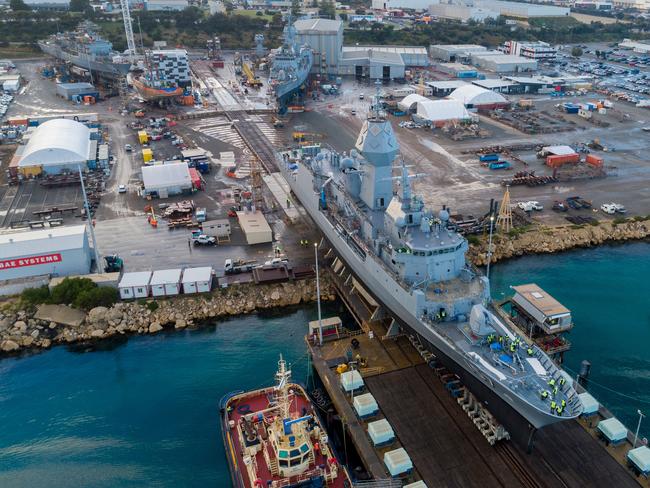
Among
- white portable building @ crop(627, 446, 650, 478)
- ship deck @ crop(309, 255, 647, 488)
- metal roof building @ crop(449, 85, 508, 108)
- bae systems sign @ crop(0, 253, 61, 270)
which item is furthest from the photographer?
metal roof building @ crop(449, 85, 508, 108)

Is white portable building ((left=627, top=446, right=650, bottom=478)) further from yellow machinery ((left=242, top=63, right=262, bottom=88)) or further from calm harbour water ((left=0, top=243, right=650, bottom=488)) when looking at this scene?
yellow machinery ((left=242, top=63, right=262, bottom=88))

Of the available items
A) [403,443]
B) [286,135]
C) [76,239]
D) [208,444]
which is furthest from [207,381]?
[286,135]

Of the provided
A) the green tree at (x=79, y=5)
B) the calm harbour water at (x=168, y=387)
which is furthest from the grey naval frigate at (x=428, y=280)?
the green tree at (x=79, y=5)

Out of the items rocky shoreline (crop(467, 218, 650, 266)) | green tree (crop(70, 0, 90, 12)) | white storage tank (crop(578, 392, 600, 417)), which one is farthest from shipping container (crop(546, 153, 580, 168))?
green tree (crop(70, 0, 90, 12))

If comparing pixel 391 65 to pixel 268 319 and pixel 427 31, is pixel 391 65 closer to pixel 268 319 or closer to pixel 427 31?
pixel 427 31

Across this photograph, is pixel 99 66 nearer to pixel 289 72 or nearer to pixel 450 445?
pixel 289 72

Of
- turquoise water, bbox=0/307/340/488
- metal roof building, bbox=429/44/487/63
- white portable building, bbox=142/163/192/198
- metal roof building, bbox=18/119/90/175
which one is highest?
metal roof building, bbox=429/44/487/63

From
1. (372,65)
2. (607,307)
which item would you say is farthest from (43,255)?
(372,65)
